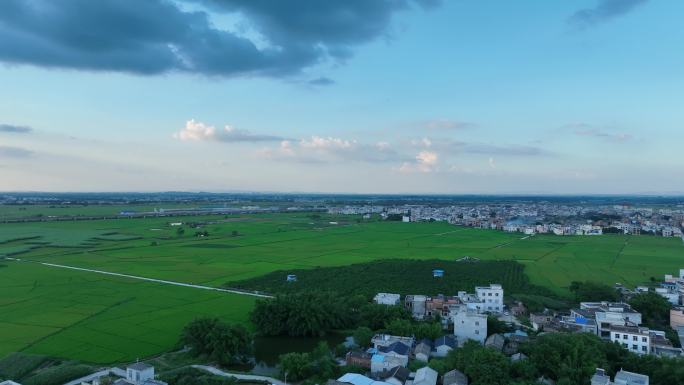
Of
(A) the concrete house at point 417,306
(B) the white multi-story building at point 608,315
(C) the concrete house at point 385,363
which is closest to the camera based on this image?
(C) the concrete house at point 385,363

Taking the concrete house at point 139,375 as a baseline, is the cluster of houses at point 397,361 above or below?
below

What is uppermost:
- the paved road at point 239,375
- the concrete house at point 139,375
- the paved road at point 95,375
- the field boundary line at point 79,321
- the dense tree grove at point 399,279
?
the concrete house at point 139,375

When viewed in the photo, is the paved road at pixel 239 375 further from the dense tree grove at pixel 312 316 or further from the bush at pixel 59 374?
the dense tree grove at pixel 312 316

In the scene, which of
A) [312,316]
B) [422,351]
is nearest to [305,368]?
[422,351]

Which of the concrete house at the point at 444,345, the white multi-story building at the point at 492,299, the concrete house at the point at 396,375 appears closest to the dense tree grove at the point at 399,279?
the white multi-story building at the point at 492,299

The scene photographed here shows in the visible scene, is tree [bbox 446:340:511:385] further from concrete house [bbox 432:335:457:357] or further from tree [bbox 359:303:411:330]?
tree [bbox 359:303:411:330]

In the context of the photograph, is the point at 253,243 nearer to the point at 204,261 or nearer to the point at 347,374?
the point at 204,261

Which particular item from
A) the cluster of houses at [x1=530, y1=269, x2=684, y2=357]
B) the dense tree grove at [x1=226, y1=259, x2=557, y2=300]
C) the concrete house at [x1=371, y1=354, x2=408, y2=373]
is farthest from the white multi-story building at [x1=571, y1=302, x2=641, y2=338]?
the concrete house at [x1=371, y1=354, x2=408, y2=373]

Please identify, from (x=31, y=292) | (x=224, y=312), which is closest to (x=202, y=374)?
(x=224, y=312)
